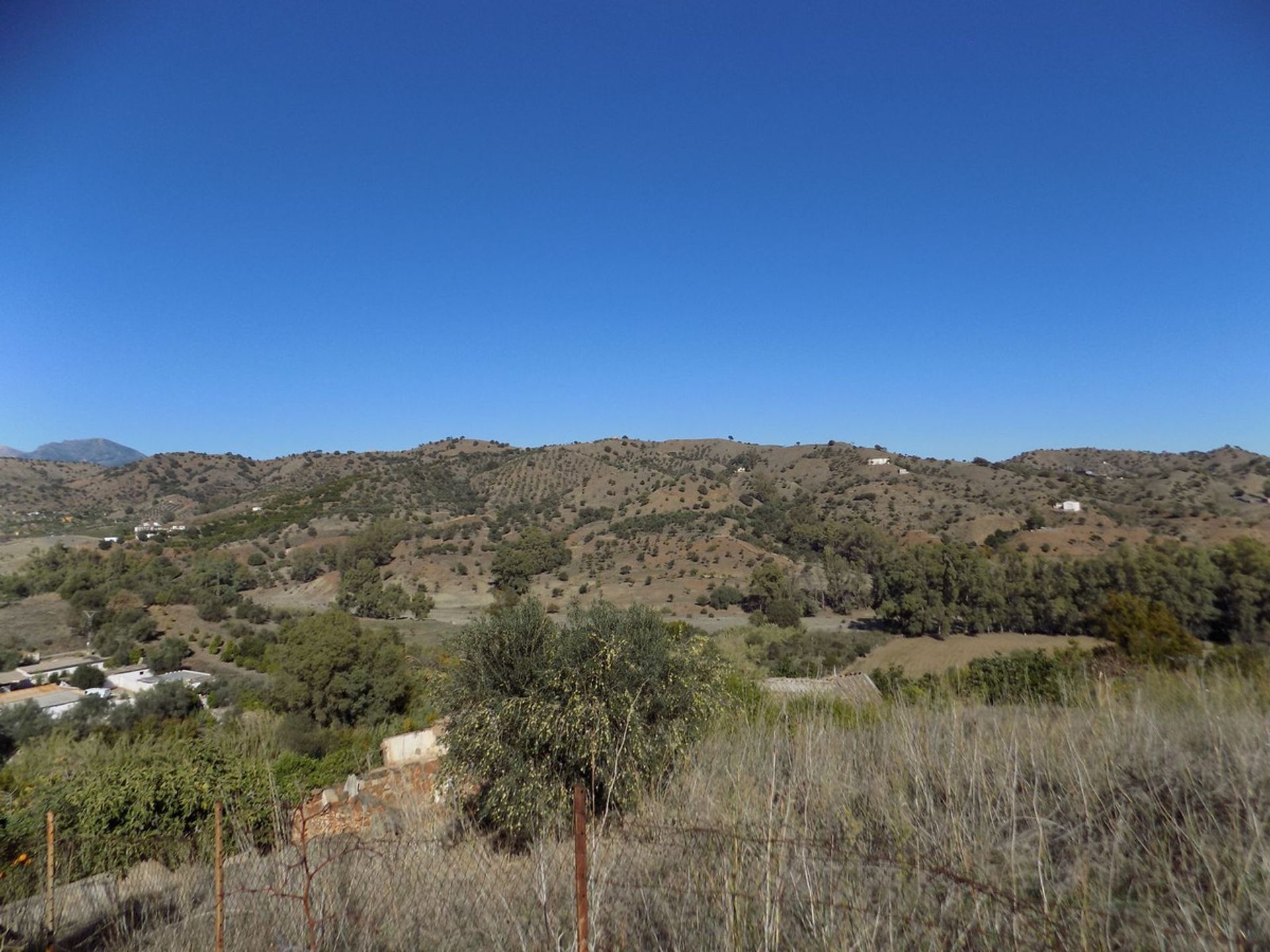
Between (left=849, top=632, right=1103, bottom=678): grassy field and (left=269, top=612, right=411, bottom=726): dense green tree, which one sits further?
(left=849, top=632, right=1103, bottom=678): grassy field

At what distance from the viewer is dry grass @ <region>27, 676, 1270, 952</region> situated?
2295 millimetres

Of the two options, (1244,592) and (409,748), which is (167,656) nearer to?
(409,748)

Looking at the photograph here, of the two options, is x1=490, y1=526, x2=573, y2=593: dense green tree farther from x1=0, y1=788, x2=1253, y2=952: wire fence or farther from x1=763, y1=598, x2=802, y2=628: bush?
x1=0, y1=788, x2=1253, y2=952: wire fence

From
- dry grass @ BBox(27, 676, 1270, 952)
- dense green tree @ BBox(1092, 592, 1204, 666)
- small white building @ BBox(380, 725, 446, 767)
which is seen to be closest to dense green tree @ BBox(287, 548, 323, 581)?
small white building @ BBox(380, 725, 446, 767)

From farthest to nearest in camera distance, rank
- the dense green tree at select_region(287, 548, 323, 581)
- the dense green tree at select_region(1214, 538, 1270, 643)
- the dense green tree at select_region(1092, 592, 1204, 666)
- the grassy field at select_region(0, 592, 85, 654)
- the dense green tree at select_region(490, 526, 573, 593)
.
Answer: the dense green tree at select_region(287, 548, 323, 581) < the dense green tree at select_region(490, 526, 573, 593) < the grassy field at select_region(0, 592, 85, 654) < the dense green tree at select_region(1214, 538, 1270, 643) < the dense green tree at select_region(1092, 592, 1204, 666)

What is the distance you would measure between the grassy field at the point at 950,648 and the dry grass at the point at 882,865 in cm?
2660

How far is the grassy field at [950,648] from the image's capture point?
30.4 m

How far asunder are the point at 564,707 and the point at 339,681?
15261 millimetres

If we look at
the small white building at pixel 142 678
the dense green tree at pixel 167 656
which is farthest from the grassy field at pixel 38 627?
the small white building at pixel 142 678

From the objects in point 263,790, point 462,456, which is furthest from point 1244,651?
point 462,456

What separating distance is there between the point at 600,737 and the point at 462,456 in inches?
3760

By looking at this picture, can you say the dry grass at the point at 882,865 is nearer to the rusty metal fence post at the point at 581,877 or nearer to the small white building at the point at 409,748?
the rusty metal fence post at the point at 581,877

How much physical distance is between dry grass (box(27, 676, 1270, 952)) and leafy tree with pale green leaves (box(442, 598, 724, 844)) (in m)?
2.72

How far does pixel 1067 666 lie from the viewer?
1155 centimetres
